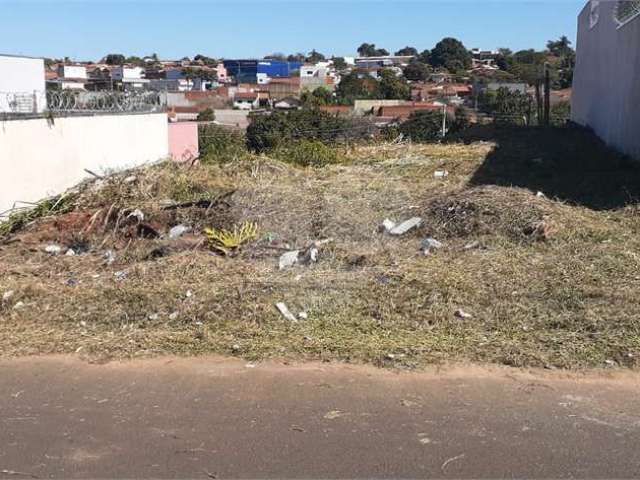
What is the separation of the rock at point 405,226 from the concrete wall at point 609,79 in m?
5.11

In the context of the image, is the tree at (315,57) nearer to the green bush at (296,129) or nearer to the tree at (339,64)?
the tree at (339,64)

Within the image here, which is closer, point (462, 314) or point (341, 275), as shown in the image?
point (462, 314)

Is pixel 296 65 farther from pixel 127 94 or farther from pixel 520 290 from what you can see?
pixel 520 290

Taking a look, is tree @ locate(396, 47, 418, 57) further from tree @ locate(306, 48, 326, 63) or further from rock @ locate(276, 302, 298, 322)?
rock @ locate(276, 302, 298, 322)

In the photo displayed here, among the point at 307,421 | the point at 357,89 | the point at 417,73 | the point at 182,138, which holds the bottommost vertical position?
the point at 307,421

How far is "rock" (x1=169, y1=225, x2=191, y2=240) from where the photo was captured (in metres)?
6.97

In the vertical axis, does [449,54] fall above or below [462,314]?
above

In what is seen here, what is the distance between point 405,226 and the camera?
22.4 ft

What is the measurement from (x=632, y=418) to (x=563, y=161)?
8.49 meters

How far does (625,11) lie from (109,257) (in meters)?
11.0

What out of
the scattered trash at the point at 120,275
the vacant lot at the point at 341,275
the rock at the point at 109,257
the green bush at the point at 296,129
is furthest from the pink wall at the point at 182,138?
the scattered trash at the point at 120,275

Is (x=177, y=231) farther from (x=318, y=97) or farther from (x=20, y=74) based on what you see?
(x=318, y=97)

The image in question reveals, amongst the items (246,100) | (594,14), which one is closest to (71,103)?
(594,14)

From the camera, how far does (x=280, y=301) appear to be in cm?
496
